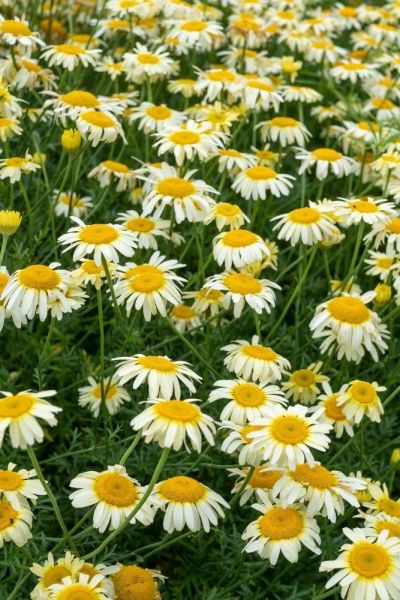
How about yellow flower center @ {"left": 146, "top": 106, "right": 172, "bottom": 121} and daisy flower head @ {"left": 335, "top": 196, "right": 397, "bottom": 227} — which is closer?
daisy flower head @ {"left": 335, "top": 196, "right": 397, "bottom": 227}

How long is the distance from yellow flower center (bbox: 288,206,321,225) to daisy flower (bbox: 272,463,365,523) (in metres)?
1.35

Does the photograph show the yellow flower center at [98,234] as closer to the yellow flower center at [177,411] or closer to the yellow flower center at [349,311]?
the yellow flower center at [177,411]

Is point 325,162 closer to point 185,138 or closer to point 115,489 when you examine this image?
point 185,138

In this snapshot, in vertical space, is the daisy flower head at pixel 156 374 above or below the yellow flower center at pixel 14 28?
below

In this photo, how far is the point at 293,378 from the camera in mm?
3828

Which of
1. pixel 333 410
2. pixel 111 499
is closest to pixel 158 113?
pixel 333 410

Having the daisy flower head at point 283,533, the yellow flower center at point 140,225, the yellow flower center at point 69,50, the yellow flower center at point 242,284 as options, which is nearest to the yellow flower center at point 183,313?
the yellow flower center at point 140,225

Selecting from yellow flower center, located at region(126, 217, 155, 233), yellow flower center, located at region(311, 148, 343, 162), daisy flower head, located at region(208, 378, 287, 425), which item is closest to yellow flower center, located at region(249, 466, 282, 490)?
daisy flower head, located at region(208, 378, 287, 425)

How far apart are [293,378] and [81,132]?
55.9 inches

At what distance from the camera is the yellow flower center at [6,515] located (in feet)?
8.90

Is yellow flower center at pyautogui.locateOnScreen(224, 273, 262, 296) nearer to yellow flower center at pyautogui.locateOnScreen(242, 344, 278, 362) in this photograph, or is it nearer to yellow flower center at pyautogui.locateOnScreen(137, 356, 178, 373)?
yellow flower center at pyautogui.locateOnScreen(242, 344, 278, 362)

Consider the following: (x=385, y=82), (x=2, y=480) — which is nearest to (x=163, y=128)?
(x=385, y=82)

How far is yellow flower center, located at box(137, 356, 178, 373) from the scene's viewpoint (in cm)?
291

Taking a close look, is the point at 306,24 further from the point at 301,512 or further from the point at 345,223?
the point at 301,512
